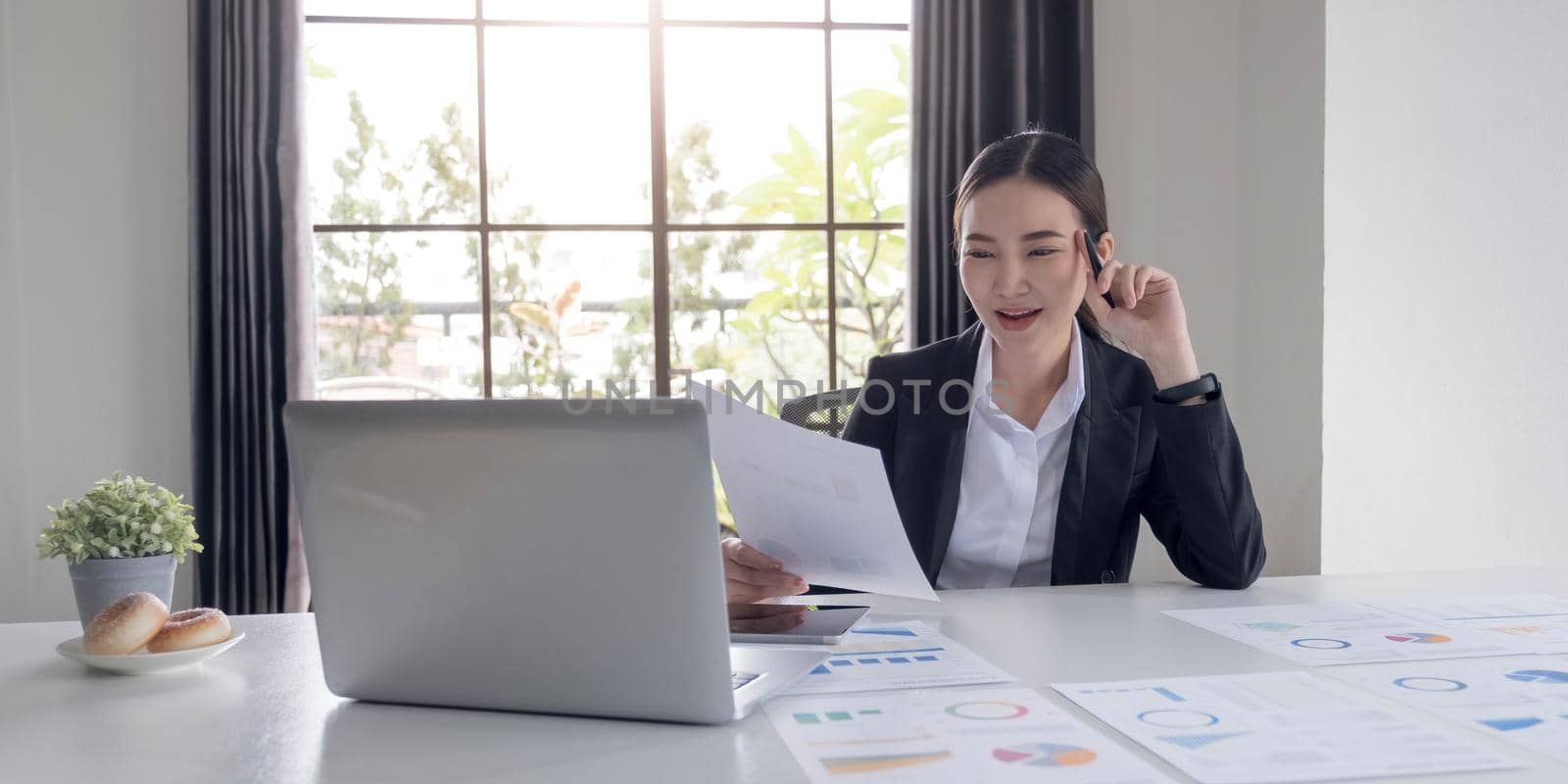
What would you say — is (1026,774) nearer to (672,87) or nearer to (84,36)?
(672,87)

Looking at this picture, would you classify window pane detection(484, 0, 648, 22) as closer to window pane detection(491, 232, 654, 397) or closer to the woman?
window pane detection(491, 232, 654, 397)

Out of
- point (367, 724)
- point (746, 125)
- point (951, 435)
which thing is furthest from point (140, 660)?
point (746, 125)

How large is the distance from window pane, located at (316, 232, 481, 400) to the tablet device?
2.82m

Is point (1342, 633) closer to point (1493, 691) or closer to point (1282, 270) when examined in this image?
A: point (1493, 691)

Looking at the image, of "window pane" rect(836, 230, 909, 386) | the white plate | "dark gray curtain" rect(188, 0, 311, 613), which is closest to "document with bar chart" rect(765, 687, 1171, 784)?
the white plate

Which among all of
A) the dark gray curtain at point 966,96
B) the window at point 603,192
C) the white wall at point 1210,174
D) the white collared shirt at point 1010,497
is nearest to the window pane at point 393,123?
the window at point 603,192

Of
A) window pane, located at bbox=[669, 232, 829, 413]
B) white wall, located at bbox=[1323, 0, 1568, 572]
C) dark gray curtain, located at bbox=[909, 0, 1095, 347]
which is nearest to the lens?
white wall, located at bbox=[1323, 0, 1568, 572]

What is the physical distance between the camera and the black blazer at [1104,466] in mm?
1564

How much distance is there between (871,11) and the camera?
158 inches

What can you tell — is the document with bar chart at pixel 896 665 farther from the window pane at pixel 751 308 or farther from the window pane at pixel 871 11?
the window pane at pixel 871 11

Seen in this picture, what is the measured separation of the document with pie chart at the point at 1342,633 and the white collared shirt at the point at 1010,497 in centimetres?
42

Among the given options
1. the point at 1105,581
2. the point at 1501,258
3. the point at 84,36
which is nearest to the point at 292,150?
the point at 84,36

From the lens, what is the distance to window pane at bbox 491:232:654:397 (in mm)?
3904

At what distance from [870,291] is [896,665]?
9.98 ft
